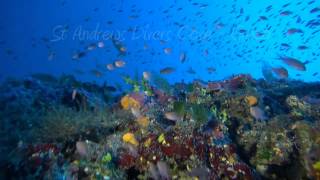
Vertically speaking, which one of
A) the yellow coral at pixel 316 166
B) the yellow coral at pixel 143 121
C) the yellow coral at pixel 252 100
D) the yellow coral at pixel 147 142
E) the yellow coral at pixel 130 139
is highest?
the yellow coral at pixel 316 166

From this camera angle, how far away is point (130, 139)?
6512 mm

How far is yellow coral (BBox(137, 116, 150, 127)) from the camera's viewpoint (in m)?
7.02

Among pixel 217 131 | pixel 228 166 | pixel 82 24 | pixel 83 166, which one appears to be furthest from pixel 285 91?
pixel 82 24

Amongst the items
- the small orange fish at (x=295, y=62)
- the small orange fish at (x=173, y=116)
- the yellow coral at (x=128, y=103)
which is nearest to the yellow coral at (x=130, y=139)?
the small orange fish at (x=173, y=116)

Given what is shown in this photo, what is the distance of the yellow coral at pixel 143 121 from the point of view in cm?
702

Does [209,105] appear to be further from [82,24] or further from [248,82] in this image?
[82,24]

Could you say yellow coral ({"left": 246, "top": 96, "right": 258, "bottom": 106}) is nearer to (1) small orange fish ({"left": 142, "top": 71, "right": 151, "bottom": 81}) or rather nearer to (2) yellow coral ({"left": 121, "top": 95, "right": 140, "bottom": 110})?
(2) yellow coral ({"left": 121, "top": 95, "right": 140, "bottom": 110})

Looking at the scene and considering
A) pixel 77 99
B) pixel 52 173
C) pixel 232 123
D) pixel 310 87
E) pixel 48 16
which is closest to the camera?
pixel 52 173

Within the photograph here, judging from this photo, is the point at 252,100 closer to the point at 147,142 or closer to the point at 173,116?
the point at 173,116

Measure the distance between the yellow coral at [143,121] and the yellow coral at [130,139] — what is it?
17.2 inches

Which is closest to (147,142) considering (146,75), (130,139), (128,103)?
(130,139)

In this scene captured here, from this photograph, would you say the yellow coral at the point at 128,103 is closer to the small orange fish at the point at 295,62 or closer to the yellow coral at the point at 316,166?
the small orange fish at the point at 295,62

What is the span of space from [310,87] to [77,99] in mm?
7563

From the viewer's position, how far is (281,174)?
5957mm
